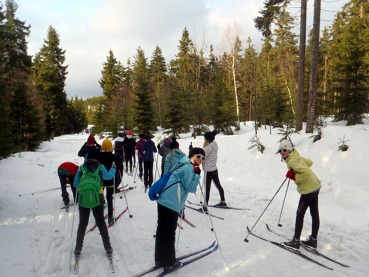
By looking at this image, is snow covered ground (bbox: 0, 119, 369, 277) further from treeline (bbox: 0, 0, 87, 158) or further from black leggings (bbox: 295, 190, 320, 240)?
treeline (bbox: 0, 0, 87, 158)

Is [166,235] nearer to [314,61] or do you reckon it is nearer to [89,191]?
[89,191]

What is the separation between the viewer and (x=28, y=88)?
25828 mm

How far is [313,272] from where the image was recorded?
4355 millimetres

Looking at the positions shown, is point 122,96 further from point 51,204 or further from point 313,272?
point 313,272

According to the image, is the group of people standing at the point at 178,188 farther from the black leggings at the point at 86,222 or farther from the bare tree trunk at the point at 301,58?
the bare tree trunk at the point at 301,58

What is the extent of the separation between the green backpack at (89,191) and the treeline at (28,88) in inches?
181

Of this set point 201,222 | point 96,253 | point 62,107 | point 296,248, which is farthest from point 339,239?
point 62,107

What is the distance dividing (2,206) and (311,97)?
1347 cm

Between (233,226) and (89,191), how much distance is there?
3698mm

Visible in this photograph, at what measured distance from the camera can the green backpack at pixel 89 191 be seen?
4.64m

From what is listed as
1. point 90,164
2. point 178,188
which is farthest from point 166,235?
point 90,164

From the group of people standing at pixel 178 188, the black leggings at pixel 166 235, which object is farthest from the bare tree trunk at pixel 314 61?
the black leggings at pixel 166 235

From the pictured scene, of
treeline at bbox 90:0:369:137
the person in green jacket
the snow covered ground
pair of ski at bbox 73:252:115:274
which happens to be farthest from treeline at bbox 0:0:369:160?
the person in green jacket

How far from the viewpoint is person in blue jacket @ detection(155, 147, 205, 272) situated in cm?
413
